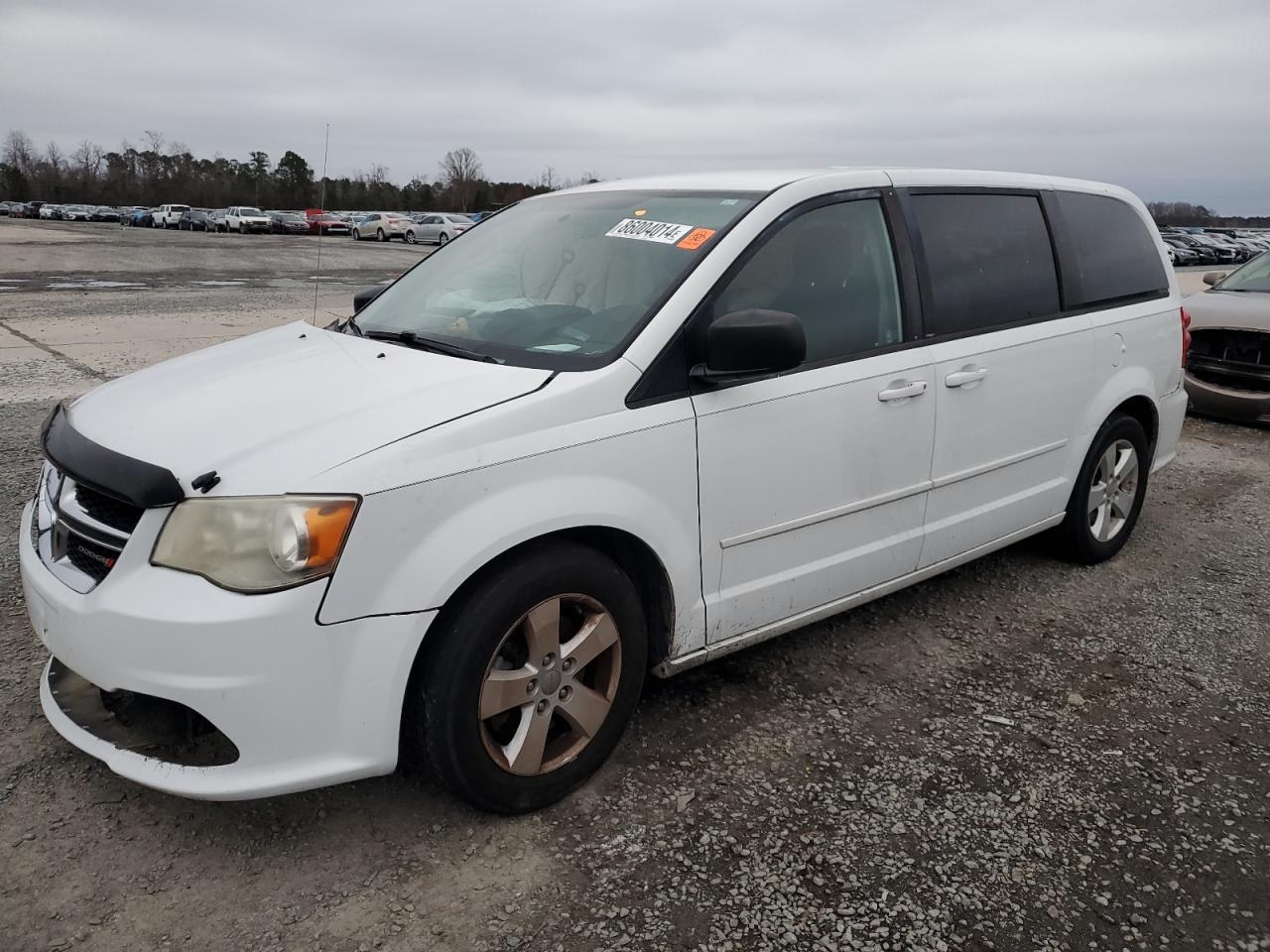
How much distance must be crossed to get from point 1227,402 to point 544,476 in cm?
754

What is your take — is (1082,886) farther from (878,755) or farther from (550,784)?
(550,784)

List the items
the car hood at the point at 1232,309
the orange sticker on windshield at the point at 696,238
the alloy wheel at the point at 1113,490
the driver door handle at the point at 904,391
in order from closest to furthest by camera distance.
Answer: the orange sticker on windshield at the point at 696,238 → the driver door handle at the point at 904,391 → the alloy wheel at the point at 1113,490 → the car hood at the point at 1232,309

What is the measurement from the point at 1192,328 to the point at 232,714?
27.5 ft

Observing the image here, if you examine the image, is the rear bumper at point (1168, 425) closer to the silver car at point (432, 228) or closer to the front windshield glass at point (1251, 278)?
the front windshield glass at point (1251, 278)

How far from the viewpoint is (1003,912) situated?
234 cm

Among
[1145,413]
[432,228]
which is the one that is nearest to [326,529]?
[1145,413]

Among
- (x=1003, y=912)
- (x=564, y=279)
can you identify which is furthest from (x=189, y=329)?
(x=1003, y=912)

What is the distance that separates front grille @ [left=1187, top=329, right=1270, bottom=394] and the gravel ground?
15.7 feet

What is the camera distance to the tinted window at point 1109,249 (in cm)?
423

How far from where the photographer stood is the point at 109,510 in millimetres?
2426

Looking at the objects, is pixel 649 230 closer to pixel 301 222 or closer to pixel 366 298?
pixel 366 298

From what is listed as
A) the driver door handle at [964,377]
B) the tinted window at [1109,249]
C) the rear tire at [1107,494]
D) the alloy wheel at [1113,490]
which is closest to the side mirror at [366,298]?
the driver door handle at [964,377]

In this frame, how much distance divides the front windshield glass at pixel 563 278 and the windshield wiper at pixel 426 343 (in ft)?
0.13

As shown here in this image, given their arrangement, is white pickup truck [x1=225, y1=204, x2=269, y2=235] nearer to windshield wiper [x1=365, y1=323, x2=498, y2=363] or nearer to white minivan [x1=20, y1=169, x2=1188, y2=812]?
white minivan [x1=20, y1=169, x2=1188, y2=812]
